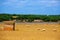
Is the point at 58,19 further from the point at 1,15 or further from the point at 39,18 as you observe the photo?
the point at 1,15

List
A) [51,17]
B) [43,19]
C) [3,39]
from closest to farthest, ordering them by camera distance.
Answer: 1. [3,39]
2. [51,17]
3. [43,19]

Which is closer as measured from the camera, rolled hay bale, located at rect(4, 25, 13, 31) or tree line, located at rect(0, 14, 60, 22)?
rolled hay bale, located at rect(4, 25, 13, 31)

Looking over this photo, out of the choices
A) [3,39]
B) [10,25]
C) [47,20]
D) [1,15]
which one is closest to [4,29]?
[10,25]

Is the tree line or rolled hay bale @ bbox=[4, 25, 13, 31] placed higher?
rolled hay bale @ bbox=[4, 25, 13, 31]

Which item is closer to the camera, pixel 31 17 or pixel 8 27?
pixel 8 27

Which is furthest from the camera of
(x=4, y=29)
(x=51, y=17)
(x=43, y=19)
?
(x=43, y=19)

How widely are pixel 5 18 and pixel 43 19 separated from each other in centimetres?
502

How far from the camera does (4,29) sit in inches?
651

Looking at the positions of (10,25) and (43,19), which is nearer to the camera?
(10,25)

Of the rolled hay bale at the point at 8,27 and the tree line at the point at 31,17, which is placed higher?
the rolled hay bale at the point at 8,27

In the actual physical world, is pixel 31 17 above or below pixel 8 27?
below

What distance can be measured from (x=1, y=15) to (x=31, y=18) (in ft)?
14.5

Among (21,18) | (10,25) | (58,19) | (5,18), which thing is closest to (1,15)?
(5,18)

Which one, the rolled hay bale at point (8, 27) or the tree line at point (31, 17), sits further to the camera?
the tree line at point (31, 17)
